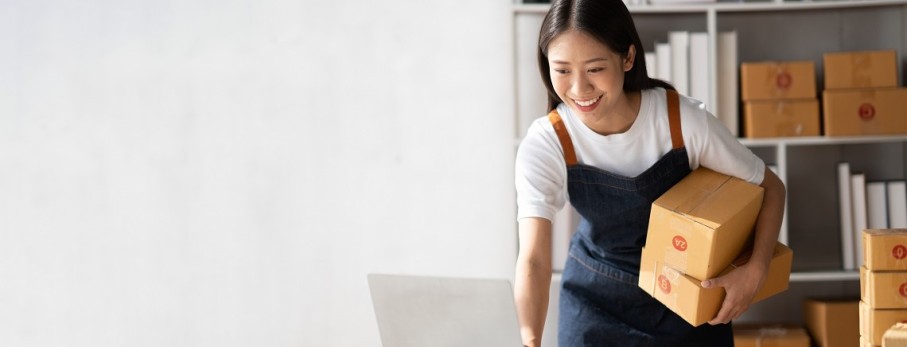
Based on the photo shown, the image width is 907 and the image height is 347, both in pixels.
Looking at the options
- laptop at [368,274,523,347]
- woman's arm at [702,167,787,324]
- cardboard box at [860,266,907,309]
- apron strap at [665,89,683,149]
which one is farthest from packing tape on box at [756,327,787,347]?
laptop at [368,274,523,347]

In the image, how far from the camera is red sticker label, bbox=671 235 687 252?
5.26 feet

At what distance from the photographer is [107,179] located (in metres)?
3.08

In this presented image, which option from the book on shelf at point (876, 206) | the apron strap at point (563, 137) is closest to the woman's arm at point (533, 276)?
the apron strap at point (563, 137)

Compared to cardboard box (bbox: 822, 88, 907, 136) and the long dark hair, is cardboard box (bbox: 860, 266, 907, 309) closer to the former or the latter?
the long dark hair

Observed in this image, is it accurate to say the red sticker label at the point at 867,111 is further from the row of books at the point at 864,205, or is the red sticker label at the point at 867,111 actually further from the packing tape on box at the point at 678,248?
the packing tape on box at the point at 678,248

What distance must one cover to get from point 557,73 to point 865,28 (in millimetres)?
1767

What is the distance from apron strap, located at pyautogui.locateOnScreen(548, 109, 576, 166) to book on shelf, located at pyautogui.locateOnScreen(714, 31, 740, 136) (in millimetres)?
1160

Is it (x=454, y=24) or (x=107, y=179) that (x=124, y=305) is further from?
(x=454, y=24)

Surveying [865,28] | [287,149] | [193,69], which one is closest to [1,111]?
[193,69]

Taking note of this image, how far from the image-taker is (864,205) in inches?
112

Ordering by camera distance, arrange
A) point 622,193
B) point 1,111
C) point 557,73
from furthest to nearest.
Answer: point 1,111 < point 622,193 < point 557,73

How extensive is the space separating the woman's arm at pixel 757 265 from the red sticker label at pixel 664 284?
0.23 ft

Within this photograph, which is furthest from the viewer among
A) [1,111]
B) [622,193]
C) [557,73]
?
[1,111]

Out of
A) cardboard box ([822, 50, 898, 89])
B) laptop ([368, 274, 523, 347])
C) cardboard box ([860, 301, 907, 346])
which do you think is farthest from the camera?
cardboard box ([822, 50, 898, 89])
